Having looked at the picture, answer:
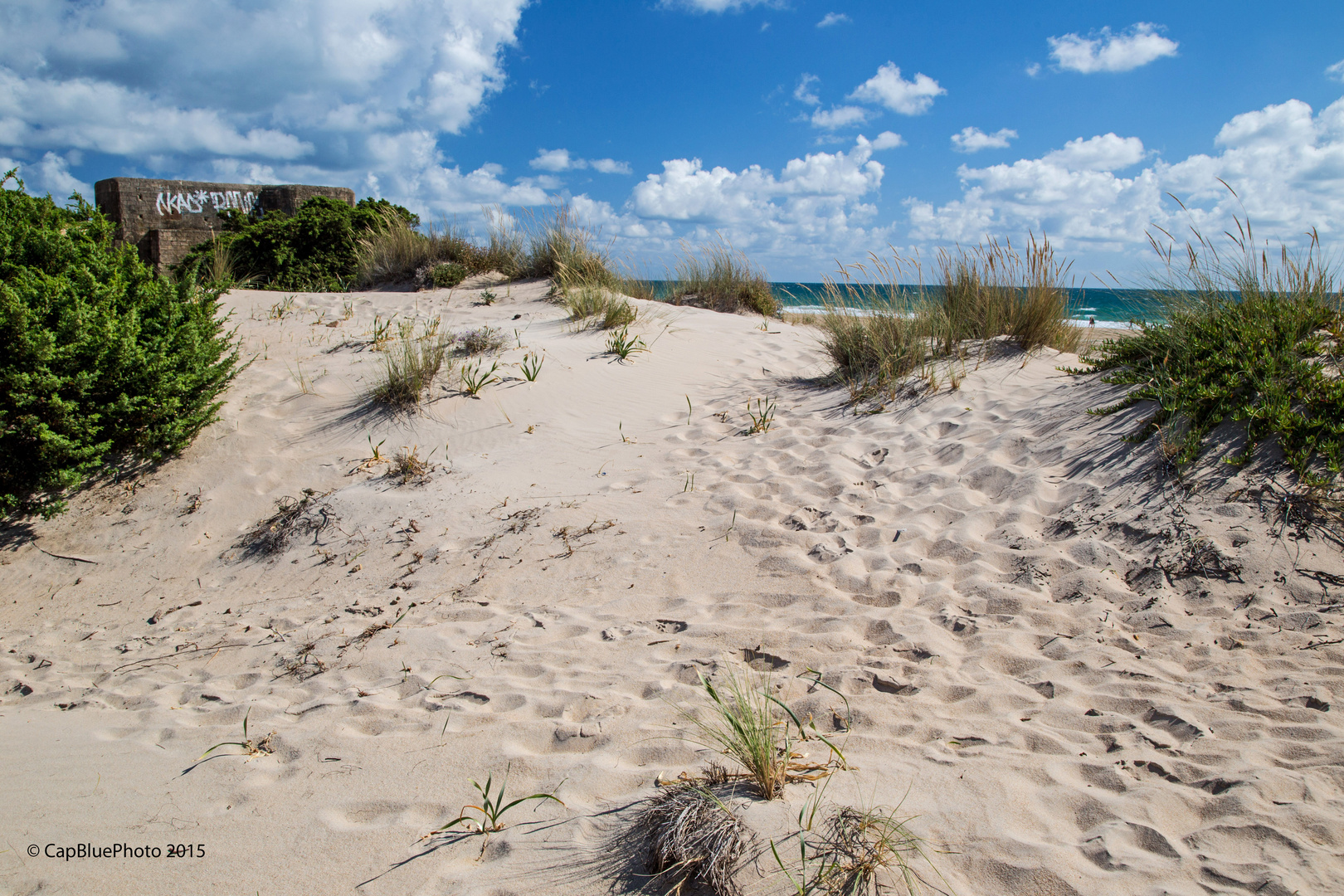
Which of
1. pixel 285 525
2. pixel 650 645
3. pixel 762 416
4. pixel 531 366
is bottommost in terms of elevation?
pixel 650 645

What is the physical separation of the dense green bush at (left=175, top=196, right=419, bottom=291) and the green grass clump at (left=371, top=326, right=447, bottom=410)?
5046 mm

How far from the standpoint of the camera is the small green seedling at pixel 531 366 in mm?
6188

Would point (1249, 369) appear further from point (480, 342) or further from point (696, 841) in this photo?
point (480, 342)

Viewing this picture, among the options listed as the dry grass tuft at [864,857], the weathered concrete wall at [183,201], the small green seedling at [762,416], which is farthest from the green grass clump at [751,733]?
the weathered concrete wall at [183,201]

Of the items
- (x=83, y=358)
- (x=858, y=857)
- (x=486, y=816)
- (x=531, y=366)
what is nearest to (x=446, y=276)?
(x=531, y=366)

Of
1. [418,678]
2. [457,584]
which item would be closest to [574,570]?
[457,584]

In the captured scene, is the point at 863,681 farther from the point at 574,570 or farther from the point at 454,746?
the point at 574,570

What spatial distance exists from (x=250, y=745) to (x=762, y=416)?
160 inches

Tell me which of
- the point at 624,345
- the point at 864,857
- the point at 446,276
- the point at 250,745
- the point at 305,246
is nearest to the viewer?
the point at 864,857

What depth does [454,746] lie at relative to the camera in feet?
7.63

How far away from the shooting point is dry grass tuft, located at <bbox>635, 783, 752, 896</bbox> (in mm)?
1640

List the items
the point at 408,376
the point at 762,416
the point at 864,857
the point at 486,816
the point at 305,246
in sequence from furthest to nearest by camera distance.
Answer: the point at 305,246, the point at 408,376, the point at 762,416, the point at 486,816, the point at 864,857

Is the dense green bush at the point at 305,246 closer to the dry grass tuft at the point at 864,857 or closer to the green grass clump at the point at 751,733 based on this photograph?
the green grass clump at the point at 751,733

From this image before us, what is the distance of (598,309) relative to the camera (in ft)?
26.4
